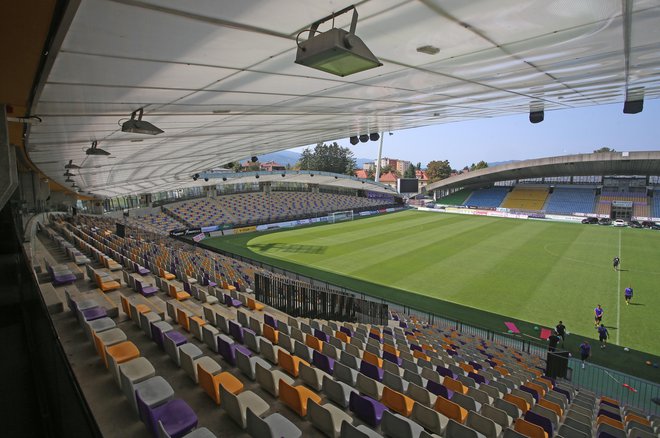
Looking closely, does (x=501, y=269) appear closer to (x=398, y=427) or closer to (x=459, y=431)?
(x=459, y=431)

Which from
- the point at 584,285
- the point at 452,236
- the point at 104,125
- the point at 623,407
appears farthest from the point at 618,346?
the point at 452,236

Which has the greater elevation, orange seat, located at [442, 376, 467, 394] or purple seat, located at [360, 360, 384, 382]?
purple seat, located at [360, 360, 384, 382]

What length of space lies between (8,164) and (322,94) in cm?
508

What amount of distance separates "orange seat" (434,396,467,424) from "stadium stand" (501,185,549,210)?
171ft

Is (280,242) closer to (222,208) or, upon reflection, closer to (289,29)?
(222,208)

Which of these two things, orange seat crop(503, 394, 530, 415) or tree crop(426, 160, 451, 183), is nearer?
orange seat crop(503, 394, 530, 415)

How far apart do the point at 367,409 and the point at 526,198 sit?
56.1m

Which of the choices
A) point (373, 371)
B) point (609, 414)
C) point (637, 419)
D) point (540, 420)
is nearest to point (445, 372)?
point (540, 420)

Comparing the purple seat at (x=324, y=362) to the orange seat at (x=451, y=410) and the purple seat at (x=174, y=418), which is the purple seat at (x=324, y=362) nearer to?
the orange seat at (x=451, y=410)

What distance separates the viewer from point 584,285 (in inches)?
724

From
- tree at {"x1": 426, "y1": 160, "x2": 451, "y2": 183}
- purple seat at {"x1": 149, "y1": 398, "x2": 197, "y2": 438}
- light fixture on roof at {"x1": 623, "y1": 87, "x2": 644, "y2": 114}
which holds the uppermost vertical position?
tree at {"x1": 426, "y1": 160, "x2": 451, "y2": 183}

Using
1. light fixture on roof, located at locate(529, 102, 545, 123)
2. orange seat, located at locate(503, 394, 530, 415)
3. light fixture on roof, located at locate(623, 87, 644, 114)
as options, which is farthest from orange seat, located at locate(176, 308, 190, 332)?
light fixture on roof, located at locate(623, 87, 644, 114)

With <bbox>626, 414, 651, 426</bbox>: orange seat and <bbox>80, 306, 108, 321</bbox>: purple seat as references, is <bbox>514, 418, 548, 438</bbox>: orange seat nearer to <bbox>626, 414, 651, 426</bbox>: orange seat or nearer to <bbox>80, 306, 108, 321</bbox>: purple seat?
<bbox>626, 414, 651, 426</bbox>: orange seat

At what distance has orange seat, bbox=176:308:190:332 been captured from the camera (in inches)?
256
